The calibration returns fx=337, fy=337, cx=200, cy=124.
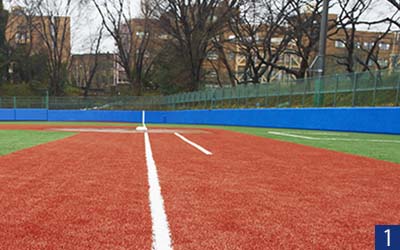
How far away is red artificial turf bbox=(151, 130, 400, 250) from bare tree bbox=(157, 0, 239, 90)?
33.3m

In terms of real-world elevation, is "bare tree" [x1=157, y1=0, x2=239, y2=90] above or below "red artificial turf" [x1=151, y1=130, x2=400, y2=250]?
above

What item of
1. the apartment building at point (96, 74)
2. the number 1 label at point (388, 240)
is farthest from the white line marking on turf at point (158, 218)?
the apartment building at point (96, 74)

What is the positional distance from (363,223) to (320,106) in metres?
17.5

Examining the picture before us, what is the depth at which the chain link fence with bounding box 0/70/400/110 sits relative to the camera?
15938mm

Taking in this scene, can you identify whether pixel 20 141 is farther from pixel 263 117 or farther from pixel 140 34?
pixel 140 34

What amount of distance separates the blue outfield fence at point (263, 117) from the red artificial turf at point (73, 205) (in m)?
13.1

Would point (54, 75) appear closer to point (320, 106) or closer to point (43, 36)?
point (43, 36)

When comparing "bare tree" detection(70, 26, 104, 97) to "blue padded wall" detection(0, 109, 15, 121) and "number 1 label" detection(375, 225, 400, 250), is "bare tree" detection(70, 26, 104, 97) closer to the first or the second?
"blue padded wall" detection(0, 109, 15, 121)

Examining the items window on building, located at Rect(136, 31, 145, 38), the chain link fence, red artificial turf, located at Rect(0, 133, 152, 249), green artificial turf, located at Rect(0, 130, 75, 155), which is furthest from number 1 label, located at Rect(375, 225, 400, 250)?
window on building, located at Rect(136, 31, 145, 38)

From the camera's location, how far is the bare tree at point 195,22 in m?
37.9

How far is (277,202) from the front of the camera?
10.8 ft

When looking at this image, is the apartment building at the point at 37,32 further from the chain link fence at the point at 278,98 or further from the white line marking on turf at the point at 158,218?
the white line marking on turf at the point at 158,218

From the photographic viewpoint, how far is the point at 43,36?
47.8 m

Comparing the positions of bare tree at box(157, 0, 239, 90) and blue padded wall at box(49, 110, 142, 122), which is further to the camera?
blue padded wall at box(49, 110, 142, 122)
